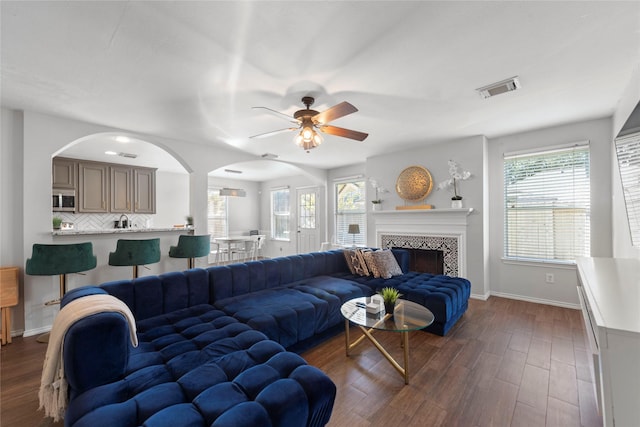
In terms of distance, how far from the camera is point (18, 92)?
97.3 inches

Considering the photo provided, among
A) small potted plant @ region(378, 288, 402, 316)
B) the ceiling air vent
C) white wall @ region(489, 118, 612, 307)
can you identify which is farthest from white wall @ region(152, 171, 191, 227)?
white wall @ region(489, 118, 612, 307)

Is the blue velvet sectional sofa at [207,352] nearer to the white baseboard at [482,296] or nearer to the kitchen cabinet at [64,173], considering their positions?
the white baseboard at [482,296]

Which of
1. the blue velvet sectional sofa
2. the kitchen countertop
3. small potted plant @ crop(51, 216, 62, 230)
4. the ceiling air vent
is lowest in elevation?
the blue velvet sectional sofa

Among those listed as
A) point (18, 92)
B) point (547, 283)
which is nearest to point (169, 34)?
point (18, 92)

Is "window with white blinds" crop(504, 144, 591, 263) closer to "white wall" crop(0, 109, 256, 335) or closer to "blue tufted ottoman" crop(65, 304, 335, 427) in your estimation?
"blue tufted ottoman" crop(65, 304, 335, 427)

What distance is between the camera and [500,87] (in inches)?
96.3

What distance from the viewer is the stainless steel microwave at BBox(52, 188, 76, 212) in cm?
502

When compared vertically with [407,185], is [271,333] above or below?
below

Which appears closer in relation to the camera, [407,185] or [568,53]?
[568,53]

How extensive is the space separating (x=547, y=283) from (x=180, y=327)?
4.61m

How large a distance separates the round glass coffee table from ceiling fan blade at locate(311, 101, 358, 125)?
174 centimetres

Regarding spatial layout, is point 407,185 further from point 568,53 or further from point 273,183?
point 273,183

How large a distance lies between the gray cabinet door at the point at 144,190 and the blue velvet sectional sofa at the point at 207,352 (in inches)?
191

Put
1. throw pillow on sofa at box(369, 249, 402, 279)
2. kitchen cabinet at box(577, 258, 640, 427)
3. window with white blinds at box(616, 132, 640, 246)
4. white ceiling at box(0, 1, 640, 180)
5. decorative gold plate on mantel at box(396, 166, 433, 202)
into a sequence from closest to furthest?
1. kitchen cabinet at box(577, 258, 640, 427)
2. white ceiling at box(0, 1, 640, 180)
3. window with white blinds at box(616, 132, 640, 246)
4. throw pillow on sofa at box(369, 249, 402, 279)
5. decorative gold plate on mantel at box(396, 166, 433, 202)
